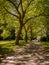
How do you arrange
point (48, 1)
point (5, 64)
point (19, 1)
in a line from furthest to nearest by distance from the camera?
1. point (19, 1)
2. point (48, 1)
3. point (5, 64)

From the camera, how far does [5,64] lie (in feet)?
40.7

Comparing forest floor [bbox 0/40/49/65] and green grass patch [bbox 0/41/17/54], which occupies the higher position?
forest floor [bbox 0/40/49/65]

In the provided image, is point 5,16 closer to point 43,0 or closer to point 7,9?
point 7,9

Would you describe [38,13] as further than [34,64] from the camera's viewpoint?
Yes

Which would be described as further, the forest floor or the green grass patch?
the green grass patch

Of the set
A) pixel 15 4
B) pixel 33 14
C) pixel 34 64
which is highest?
pixel 15 4

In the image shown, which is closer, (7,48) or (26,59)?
(26,59)

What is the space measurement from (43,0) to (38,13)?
3600 mm

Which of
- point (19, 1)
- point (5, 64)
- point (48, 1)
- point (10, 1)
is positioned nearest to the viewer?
point (5, 64)

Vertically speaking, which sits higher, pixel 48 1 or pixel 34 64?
pixel 48 1

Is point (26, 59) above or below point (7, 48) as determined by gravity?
above

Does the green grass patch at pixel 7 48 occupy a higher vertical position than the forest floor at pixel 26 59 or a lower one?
lower

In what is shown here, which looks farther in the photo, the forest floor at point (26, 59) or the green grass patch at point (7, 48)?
the green grass patch at point (7, 48)

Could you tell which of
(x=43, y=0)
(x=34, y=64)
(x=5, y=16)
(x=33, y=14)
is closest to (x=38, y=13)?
(x=33, y=14)
